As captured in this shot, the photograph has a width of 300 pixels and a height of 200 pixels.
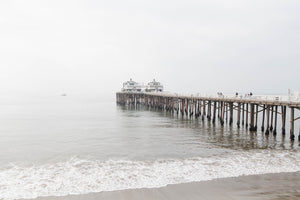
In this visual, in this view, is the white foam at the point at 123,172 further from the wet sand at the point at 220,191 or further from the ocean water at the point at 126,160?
the wet sand at the point at 220,191

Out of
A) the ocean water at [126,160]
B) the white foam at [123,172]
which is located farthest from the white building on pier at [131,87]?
the white foam at [123,172]

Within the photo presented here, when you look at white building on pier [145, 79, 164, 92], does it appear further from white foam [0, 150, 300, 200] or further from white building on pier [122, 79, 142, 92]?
white foam [0, 150, 300, 200]

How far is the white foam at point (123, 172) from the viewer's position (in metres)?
9.98

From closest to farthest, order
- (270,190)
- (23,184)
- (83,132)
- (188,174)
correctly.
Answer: (270,190), (23,184), (188,174), (83,132)

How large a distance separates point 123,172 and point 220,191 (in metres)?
4.77

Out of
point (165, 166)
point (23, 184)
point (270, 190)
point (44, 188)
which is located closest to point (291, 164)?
point (270, 190)

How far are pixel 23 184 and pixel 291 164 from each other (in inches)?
526

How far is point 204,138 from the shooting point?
68.7 feet

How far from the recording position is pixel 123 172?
39.2ft

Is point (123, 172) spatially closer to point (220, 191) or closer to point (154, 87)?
point (220, 191)

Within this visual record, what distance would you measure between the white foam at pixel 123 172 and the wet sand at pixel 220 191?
0.50 m

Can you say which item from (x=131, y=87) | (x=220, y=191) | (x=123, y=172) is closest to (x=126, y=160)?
(x=123, y=172)

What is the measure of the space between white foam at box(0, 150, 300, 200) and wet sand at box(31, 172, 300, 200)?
19.7 inches

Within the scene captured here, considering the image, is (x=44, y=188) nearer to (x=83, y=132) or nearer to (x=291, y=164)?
(x=291, y=164)
